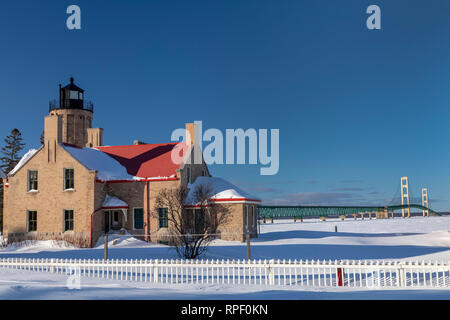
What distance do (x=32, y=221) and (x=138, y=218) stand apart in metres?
8.29

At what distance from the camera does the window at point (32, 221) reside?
1455 inches

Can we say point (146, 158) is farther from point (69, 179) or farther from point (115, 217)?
point (69, 179)

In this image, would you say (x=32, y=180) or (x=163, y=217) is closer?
(x=163, y=217)

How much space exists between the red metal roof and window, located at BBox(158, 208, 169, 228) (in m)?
2.75

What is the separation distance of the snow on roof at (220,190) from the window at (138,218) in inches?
152

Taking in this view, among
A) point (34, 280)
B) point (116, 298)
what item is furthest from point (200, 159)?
point (116, 298)

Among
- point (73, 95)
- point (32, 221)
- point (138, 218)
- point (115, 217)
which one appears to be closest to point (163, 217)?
point (138, 218)

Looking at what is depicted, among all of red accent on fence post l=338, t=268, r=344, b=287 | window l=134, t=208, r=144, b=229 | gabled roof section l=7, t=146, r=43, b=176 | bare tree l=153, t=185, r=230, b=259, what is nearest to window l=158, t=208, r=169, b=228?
bare tree l=153, t=185, r=230, b=259

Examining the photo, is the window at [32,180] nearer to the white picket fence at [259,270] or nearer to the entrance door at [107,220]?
the entrance door at [107,220]

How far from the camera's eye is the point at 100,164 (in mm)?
38812

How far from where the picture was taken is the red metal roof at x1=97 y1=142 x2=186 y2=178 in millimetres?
38125

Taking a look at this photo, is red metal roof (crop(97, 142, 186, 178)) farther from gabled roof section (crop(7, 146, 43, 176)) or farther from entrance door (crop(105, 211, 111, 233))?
gabled roof section (crop(7, 146, 43, 176))

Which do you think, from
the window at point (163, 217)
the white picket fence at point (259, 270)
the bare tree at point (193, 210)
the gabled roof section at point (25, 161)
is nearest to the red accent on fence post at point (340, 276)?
the white picket fence at point (259, 270)
